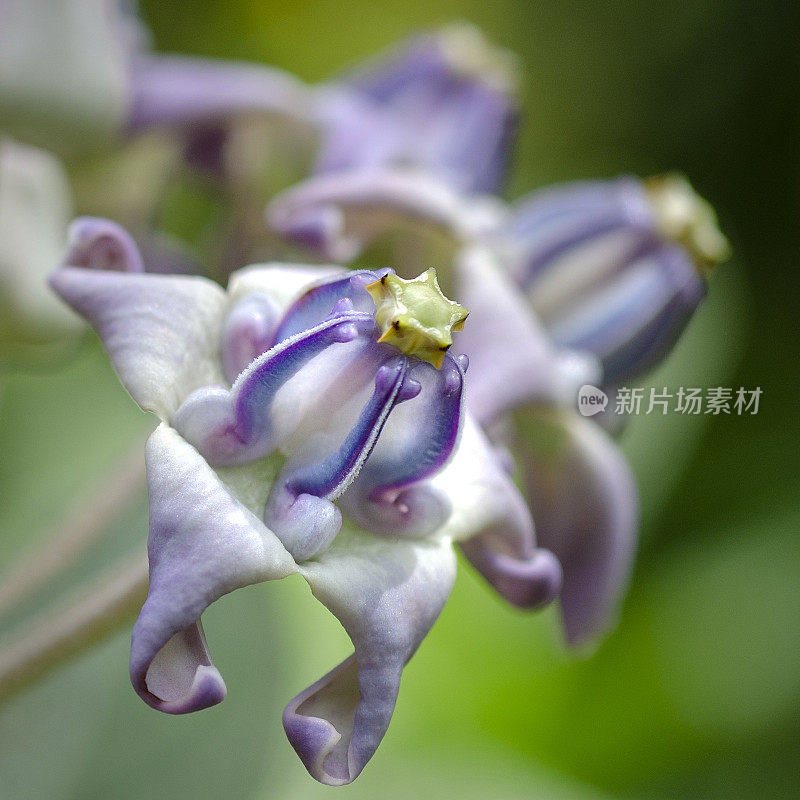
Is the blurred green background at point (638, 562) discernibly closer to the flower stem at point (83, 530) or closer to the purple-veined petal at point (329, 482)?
the flower stem at point (83, 530)

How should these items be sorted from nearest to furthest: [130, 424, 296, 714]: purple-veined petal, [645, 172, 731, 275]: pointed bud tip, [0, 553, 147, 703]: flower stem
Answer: [130, 424, 296, 714]: purple-veined petal < [0, 553, 147, 703]: flower stem < [645, 172, 731, 275]: pointed bud tip

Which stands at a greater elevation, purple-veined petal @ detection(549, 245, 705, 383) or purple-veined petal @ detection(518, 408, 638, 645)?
purple-veined petal @ detection(549, 245, 705, 383)

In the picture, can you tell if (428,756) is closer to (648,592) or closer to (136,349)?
(648,592)

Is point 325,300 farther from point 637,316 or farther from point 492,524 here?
point 637,316

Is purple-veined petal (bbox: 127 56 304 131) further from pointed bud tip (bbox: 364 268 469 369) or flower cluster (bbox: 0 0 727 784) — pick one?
pointed bud tip (bbox: 364 268 469 369)

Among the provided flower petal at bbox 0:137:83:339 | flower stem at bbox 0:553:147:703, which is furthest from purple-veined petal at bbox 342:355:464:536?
flower petal at bbox 0:137:83:339

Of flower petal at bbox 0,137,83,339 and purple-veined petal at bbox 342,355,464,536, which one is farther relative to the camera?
flower petal at bbox 0,137,83,339

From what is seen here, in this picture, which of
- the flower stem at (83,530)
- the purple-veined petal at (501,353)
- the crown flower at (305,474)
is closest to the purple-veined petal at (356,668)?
the crown flower at (305,474)
